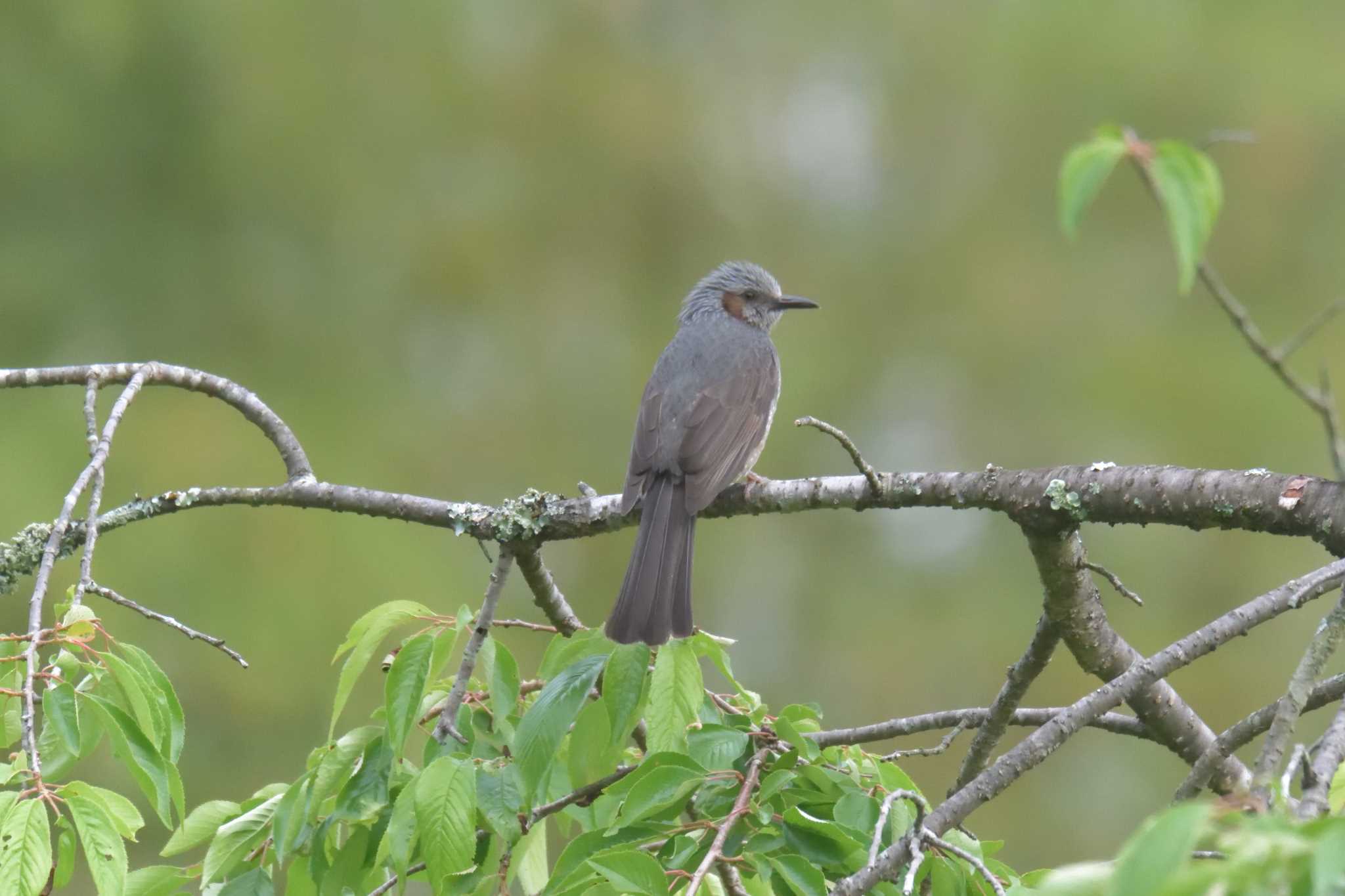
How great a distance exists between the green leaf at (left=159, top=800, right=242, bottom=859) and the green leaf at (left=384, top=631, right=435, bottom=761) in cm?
46

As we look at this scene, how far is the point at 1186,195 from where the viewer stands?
5.77 feet

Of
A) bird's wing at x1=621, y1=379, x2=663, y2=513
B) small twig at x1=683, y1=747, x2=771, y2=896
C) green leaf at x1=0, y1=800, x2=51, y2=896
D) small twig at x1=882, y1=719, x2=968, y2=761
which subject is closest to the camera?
small twig at x1=683, y1=747, x2=771, y2=896

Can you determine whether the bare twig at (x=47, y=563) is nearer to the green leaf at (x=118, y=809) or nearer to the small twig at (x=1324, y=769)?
the green leaf at (x=118, y=809)

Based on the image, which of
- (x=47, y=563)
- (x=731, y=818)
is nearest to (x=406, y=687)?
(x=731, y=818)

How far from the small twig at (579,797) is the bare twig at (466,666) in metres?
0.21

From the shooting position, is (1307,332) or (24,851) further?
(24,851)

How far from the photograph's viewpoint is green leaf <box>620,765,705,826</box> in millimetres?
2141

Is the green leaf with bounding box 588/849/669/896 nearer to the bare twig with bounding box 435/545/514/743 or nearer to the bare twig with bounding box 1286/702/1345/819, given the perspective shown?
the bare twig with bounding box 435/545/514/743

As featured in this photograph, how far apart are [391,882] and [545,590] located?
105 centimetres

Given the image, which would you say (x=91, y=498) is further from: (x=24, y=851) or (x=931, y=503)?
(x=931, y=503)

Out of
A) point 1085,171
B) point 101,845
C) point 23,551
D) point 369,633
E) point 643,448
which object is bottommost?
point 101,845

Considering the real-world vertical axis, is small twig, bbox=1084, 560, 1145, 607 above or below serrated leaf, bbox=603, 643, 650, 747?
above

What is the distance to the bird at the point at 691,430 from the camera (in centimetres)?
344

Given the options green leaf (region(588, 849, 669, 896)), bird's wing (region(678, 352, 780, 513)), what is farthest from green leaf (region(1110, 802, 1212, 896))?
bird's wing (region(678, 352, 780, 513))
